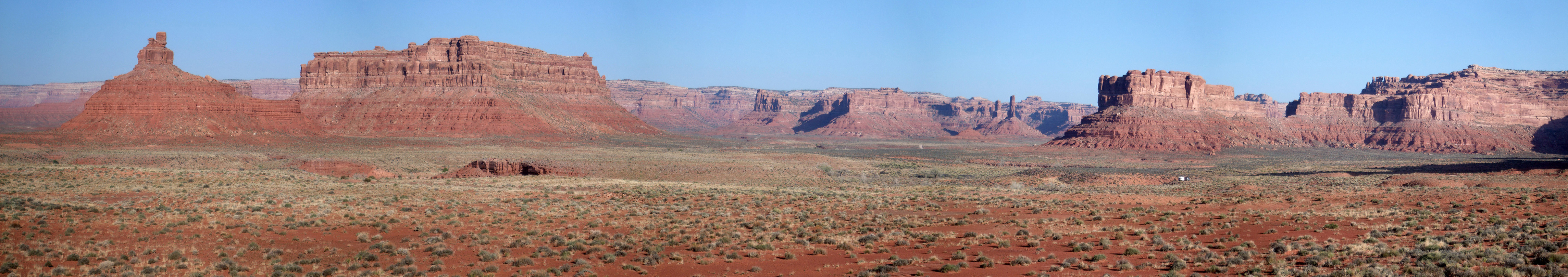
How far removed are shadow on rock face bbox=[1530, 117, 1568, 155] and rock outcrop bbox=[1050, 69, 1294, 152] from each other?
98.5 ft

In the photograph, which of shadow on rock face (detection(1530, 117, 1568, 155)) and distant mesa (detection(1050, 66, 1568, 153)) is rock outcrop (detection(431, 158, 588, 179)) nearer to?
distant mesa (detection(1050, 66, 1568, 153))

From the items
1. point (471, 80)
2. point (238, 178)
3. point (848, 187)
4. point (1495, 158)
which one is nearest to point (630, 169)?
point (848, 187)

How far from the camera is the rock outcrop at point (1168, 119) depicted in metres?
108

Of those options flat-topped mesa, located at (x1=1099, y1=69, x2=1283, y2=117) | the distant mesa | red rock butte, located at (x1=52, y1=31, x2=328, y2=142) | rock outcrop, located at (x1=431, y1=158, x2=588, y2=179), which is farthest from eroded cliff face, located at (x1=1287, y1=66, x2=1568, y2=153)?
red rock butte, located at (x1=52, y1=31, x2=328, y2=142)

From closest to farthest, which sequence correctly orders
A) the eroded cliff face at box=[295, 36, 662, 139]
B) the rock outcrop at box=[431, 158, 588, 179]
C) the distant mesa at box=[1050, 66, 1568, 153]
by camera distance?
the rock outcrop at box=[431, 158, 588, 179] < the eroded cliff face at box=[295, 36, 662, 139] < the distant mesa at box=[1050, 66, 1568, 153]

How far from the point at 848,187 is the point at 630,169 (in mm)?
19872

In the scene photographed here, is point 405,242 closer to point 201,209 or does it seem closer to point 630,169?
point 201,209

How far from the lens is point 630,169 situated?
195ft

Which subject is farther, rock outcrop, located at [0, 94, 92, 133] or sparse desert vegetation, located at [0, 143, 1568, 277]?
rock outcrop, located at [0, 94, 92, 133]

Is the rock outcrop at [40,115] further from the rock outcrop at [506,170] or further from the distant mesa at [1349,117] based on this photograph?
the distant mesa at [1349,117]

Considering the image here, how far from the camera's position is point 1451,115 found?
132375 mm

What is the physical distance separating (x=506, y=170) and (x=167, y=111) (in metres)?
51.3

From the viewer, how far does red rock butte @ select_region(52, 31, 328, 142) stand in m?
75.3

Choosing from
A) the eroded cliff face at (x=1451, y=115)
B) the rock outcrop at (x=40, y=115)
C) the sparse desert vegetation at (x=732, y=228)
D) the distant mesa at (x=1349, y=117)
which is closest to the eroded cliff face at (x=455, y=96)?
the rock outcrop at (x=40, y=115)
